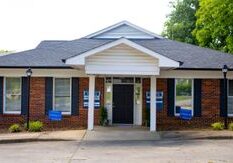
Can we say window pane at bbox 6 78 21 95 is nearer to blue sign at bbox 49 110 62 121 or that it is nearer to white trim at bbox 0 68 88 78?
white trim at bbox 0 68 88 78

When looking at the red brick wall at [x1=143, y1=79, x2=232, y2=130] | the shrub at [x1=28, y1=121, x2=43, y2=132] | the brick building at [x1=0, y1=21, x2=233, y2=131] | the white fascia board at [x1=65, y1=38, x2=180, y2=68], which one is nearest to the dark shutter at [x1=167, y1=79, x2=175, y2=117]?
the brick building at [x1=0, y1=21, x2=233, y2=131]

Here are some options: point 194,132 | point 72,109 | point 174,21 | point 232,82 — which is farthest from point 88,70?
point 174,21

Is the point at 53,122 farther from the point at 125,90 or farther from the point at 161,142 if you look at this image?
the point at 161,142

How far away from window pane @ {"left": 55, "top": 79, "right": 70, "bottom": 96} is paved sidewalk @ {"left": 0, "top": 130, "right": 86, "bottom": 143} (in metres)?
3.18

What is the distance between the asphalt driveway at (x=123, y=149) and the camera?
49.3 ft

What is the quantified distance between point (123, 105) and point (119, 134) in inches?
152

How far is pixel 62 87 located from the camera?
25.0 metres

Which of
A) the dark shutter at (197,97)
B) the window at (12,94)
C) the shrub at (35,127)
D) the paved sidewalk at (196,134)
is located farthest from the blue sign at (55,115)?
the dark shutter at (197,97)

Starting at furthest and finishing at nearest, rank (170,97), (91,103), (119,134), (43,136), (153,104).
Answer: (170,97) < (153,104) < (91,103) < (119,134) < (43,136)

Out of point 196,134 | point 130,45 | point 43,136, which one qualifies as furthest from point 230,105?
point 43,136

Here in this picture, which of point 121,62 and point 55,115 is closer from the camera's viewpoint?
point 121,62

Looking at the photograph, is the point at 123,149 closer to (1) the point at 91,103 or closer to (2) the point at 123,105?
(1) the point at 91,103

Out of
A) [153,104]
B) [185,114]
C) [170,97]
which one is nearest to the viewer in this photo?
[153,104]

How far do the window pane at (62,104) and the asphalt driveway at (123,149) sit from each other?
354cm
